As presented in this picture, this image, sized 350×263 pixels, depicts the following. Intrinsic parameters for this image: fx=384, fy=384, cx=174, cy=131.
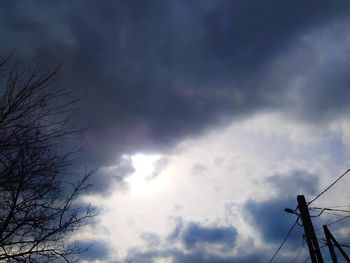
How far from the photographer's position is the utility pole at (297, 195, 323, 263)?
16328 millimetres

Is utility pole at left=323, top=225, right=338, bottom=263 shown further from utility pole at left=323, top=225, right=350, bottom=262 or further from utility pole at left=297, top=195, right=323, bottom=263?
utility pole at left=297, top=195, right=323, bottom=263

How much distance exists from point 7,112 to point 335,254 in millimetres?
19129

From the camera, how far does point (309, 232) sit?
17.0 meters

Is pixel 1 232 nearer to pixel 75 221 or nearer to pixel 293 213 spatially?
pixel 75 221

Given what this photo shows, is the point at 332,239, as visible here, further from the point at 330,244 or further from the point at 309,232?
the point at 309,232

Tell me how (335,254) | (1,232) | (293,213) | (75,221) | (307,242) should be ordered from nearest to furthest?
(1,232)
(75,221)
(307,242)
(293,213)
(335,254)

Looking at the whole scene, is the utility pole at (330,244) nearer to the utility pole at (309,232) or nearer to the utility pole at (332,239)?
the utility pole at (332,239)

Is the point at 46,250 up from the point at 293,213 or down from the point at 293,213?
down

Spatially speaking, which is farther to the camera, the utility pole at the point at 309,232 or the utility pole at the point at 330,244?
the utility pole at the point at 330,244

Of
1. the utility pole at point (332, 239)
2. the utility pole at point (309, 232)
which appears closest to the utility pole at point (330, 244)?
the utility pole at point (332, 239)

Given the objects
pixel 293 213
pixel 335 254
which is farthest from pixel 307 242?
pixel 335 254

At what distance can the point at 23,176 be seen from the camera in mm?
Result: 6219

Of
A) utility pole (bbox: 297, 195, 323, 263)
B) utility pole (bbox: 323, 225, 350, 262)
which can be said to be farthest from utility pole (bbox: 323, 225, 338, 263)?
utility pole (bbox: 297, 195, 323, 263)

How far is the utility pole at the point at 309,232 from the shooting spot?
16328 millimetres
